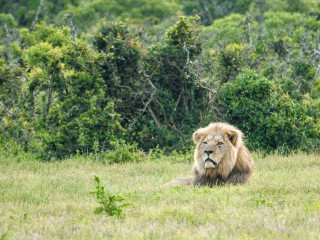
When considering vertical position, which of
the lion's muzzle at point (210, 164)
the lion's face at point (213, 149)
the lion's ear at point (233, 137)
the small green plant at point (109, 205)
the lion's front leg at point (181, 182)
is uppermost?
the lion's ear at point (233, 137)

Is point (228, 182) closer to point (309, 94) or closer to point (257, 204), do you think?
point (257, 204)

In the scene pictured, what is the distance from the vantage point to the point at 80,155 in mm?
15398

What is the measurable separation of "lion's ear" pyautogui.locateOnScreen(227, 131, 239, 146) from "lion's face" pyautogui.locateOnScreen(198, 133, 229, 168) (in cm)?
14

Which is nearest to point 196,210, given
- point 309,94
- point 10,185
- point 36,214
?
point 36,214

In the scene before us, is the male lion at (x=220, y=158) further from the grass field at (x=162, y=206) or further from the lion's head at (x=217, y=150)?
the grass field at (x=162, y=206)

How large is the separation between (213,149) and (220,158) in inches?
8.2

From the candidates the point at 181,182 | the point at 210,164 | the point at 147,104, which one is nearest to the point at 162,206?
the point at 210,164

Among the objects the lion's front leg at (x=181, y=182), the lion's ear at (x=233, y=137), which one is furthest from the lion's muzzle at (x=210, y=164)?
the lion's front leg at (x=181, y=182)

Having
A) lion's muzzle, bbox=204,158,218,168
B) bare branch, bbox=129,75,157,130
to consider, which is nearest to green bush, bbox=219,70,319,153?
bare branch, bbox=129,75,157,130

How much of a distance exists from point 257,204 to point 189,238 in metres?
2.25

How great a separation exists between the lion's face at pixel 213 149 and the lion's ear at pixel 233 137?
0.14m

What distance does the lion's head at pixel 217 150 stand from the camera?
10156mm

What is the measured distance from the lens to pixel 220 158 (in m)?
10.2

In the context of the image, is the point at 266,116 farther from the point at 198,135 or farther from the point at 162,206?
the point at 162,206
